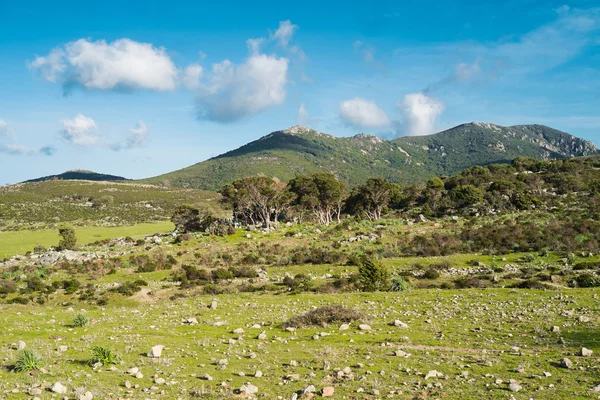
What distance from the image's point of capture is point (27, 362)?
905 cm

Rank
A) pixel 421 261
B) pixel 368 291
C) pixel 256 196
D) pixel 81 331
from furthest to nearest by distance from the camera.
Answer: pixel 256 196 → pixel 421 261 → pixel 368 291 → pixel 81 331

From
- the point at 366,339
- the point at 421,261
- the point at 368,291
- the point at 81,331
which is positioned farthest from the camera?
the point at 421,261

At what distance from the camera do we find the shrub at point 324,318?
585 inches

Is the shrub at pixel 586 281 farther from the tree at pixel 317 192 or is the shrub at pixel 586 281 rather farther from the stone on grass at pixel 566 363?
the tree at pixel 317 192

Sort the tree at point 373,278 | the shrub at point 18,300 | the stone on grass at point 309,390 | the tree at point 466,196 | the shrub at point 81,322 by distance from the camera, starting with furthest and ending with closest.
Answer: the tree at point 466,196 < the shrub at point 18,300 < the tree at point 373,278 < the shrub at point 81,322 < the stone on grass at point 309,390

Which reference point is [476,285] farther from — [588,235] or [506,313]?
[588,235]

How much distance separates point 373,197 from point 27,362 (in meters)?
63.1

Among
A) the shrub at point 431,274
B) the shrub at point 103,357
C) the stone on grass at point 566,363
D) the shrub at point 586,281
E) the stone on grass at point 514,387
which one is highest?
the shrub at point 103,357

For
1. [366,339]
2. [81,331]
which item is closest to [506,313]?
[366,339]

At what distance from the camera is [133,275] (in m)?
33.2

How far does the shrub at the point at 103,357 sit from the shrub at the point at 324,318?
255 inches

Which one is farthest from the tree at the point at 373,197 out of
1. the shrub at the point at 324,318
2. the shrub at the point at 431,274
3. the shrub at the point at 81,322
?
the shrub at the point at 81,322

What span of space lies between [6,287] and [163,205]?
120084mm

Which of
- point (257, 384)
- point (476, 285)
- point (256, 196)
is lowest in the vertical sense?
point (476, 285)
